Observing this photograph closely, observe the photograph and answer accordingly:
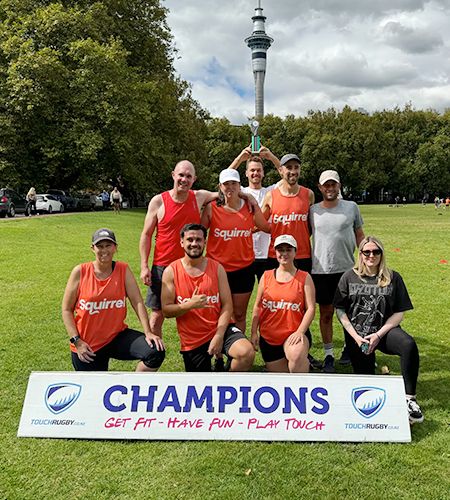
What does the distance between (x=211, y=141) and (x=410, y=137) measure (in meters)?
29.8

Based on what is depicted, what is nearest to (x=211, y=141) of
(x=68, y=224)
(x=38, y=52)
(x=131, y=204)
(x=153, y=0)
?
(x=131, y=204)

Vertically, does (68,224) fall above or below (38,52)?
below

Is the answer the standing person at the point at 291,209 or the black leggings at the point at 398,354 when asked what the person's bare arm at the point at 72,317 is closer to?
the standing person at the point at 291,209

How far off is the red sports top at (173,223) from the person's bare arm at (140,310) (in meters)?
0.56

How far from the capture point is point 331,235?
542 centimetres

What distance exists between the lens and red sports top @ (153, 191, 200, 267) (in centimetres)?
515

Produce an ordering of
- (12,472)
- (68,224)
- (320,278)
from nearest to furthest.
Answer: (12,472) → (320,278) → (68,224)

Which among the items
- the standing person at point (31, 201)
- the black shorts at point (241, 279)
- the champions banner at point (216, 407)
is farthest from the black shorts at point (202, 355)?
the standing person at point (31, 201)

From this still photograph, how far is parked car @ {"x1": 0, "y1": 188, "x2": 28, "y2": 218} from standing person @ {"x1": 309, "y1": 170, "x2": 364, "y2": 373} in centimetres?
2514

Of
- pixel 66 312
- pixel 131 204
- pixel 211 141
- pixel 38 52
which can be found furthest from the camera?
pixel 211 141

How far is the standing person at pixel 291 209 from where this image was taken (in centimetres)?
540

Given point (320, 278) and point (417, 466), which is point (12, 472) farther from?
point (320, 278)

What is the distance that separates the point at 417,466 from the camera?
370 cm

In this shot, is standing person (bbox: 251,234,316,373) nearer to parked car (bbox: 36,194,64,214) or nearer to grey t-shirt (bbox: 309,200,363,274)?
grey t-shirt (bbox: 309,200,363,274)
